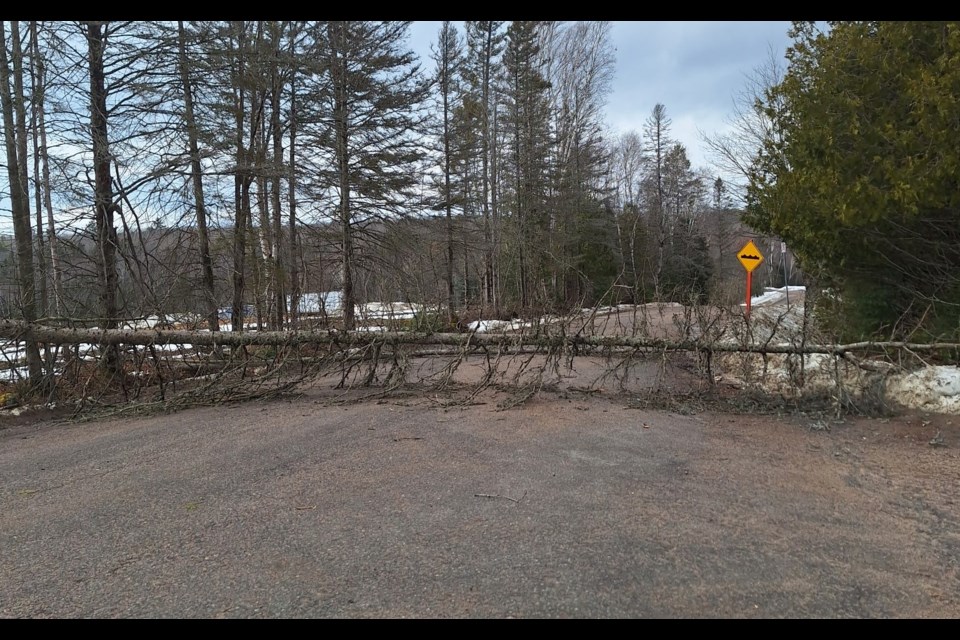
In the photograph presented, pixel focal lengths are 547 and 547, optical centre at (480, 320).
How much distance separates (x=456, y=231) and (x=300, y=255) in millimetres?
6036

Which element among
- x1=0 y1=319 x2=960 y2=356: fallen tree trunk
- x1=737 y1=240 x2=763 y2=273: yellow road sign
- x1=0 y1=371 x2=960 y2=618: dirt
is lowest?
x1=0 y1=371 x2=960 y2=618: dirt

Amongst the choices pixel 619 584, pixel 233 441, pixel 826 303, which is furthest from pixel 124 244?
pixel 826 303

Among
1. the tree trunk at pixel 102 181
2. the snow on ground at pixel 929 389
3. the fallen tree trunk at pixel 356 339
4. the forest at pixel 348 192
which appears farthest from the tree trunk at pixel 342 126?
the snow on ground at pixel 929 389

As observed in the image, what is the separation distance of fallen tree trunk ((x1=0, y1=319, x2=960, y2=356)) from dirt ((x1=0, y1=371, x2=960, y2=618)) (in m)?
1.35

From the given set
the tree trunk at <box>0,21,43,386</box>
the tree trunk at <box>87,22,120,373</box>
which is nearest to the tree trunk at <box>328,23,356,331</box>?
the tree trunk at <box>87,22,120,373</box>

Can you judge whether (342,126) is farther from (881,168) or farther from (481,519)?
(481,519)

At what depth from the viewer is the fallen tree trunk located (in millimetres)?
7219

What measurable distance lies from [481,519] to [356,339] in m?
4.70

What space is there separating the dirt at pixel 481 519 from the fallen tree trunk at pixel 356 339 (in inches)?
53.1

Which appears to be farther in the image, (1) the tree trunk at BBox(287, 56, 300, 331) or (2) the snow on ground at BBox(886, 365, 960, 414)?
(1) the tree trunk at BBox(287, 56, 300, 331)

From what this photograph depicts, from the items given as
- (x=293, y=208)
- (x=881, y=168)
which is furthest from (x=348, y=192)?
(x=881, y=168)

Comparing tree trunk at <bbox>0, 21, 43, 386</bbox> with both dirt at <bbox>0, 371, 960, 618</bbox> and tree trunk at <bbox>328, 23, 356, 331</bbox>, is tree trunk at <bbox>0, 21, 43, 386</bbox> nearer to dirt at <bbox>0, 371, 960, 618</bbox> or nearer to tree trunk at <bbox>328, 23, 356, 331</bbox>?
dirt at <bbox>0, 371, 960, 618</bbox>

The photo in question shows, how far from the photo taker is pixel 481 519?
3457mm

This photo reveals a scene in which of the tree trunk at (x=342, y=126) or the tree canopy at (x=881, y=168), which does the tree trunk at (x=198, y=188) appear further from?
the tree canopy at (x=881, y=168)
